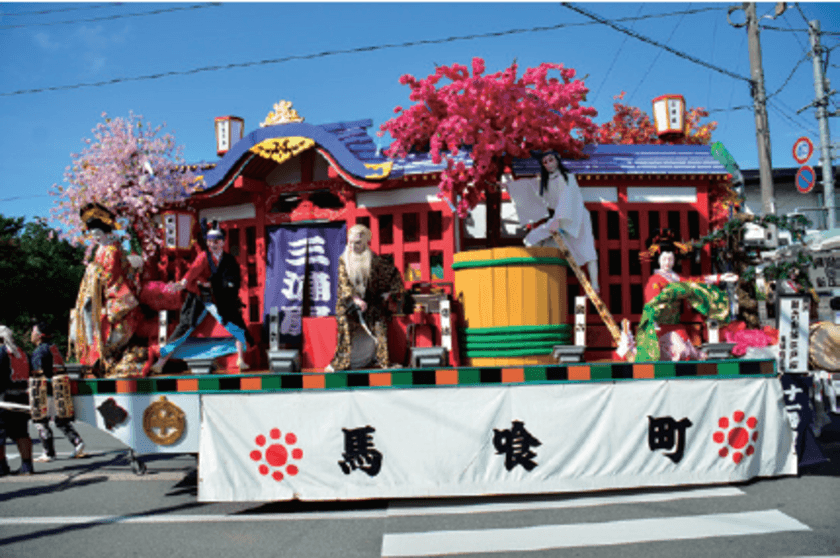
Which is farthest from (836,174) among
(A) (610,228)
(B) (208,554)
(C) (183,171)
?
(B) (208,554)

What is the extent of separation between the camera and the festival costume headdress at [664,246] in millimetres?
6805

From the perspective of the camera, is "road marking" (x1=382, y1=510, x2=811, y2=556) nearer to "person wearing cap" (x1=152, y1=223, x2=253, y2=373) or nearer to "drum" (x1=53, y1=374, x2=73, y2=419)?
"person wearing cap" (x1=152, y1=223, x2=253, y2=373)

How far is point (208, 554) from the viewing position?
14.8ft

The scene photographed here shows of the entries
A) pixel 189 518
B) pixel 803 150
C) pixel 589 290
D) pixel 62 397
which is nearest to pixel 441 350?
pixel 589 290

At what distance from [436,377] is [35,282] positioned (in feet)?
77.3

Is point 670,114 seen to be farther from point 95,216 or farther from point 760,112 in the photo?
point 760,112

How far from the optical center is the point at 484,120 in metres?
6.25

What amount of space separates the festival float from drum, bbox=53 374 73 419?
103 millimetres

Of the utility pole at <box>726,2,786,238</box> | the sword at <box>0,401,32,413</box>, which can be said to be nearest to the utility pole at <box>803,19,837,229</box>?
the utility pole at <box>726,2,786,238</box>

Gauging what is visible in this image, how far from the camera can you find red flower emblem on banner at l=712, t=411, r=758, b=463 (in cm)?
555

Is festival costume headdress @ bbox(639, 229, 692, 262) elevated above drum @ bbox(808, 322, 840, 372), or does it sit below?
above

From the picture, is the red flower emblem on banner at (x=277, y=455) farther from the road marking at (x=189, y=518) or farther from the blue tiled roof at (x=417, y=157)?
the blue tiled roof at (x=417, y=157)

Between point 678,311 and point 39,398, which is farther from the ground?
point 678,311

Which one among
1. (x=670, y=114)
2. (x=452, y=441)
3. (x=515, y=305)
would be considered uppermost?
(x=670, y=114)
